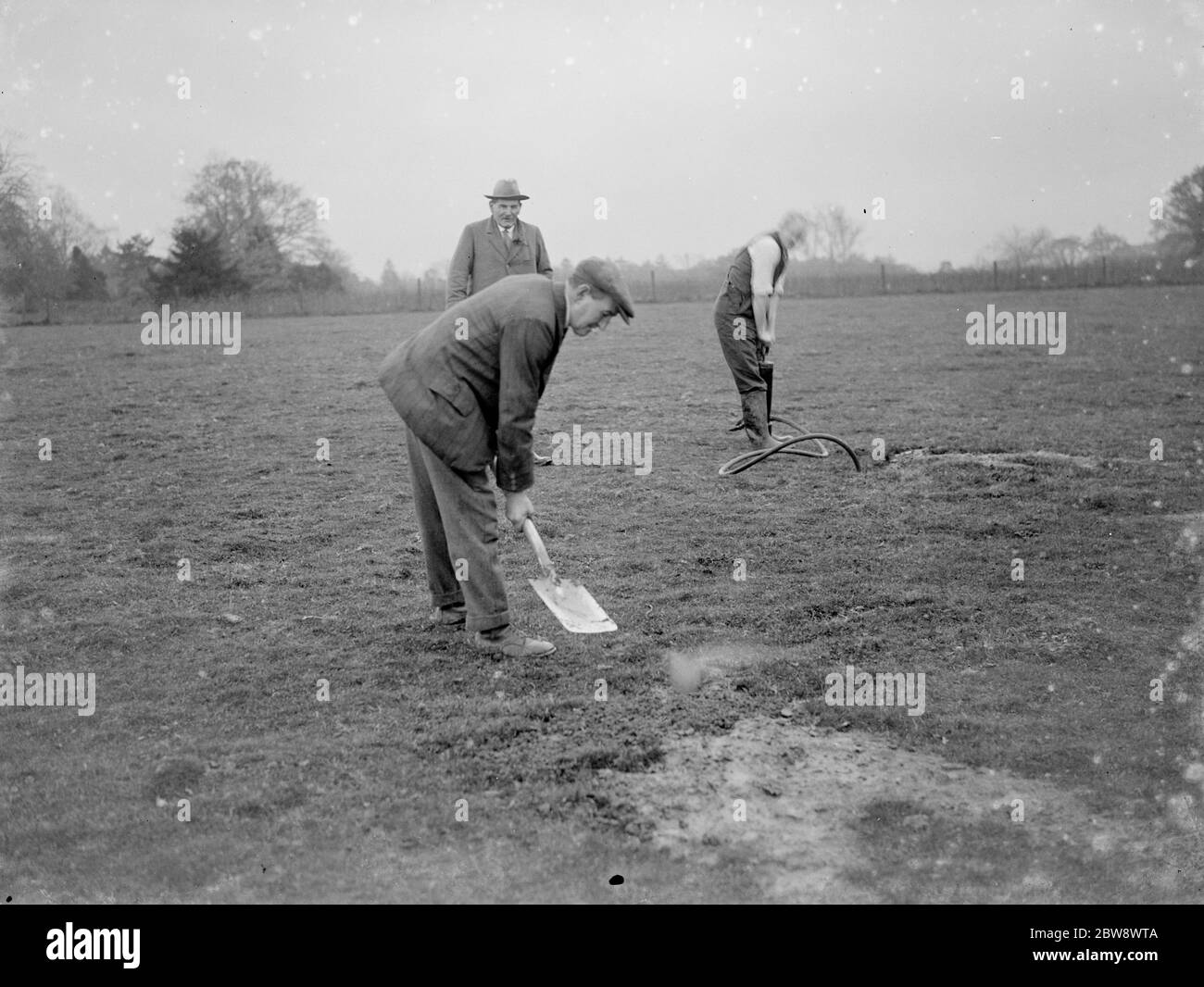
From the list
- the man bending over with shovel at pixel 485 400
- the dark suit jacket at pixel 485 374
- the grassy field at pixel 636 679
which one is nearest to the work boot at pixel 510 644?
the man bending over with shovel at pixel 485 400

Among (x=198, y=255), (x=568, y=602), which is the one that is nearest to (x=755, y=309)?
(x=568, y=602)

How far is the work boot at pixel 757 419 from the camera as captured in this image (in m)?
10.1

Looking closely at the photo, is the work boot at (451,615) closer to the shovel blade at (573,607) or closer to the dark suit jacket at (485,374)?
the shovel blade at (573,607)

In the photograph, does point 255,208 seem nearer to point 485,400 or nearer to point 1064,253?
point 1064,253

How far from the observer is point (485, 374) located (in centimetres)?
550

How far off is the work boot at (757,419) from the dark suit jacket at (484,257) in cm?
221

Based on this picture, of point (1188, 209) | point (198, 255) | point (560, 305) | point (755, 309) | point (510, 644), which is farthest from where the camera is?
point (198, 255)

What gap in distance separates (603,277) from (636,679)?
6.28ft

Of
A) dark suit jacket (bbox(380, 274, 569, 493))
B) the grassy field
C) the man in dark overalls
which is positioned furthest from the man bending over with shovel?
the man in dark overalls

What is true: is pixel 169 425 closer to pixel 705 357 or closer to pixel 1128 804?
pixel 705 357

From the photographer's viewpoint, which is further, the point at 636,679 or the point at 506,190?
the point at 506,190

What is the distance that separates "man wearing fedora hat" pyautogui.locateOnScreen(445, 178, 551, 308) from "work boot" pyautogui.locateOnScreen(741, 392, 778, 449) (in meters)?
2.21
